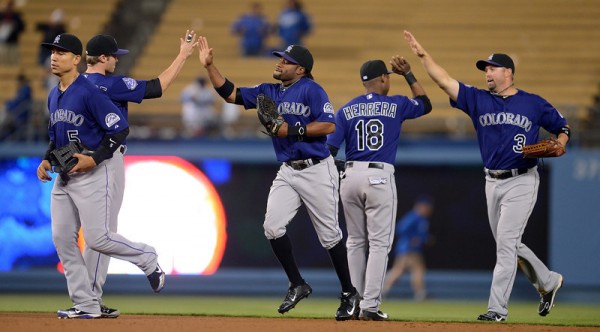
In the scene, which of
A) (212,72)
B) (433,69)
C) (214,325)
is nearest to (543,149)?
(433,69)

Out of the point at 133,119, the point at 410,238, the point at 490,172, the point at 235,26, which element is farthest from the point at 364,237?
the point at 235,26

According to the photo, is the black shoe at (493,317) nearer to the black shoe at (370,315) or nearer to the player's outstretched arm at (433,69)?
the black shoe at (370,315)

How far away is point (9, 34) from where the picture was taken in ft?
64.8

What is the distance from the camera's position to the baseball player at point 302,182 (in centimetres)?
939

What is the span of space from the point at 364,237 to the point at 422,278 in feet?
18.8

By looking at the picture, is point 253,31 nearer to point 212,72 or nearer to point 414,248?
point 414,248

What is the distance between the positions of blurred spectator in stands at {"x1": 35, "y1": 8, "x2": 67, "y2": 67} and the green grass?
512 cm

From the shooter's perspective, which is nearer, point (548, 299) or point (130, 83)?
point (130, 83)

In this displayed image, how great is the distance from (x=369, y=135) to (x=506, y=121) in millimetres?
1190

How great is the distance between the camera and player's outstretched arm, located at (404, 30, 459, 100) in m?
9.55

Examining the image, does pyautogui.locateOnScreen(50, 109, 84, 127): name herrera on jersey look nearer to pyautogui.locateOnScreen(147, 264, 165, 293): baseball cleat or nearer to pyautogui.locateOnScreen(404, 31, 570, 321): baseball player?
pyautogui.locateOnScreen(147, 264, 165, 293): baseball cleat

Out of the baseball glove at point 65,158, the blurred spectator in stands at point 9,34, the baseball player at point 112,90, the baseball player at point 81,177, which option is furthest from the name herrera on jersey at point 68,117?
the blurred spectator in stands at point 9,34

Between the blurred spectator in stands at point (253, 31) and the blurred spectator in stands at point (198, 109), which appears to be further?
the blurred spectator in stands at point (253, 31)

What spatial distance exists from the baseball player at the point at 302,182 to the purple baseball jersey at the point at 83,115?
992mm
